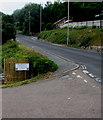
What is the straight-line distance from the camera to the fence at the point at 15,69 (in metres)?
12.8

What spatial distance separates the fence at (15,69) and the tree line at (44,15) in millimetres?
18221

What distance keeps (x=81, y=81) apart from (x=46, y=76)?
2.24 metres

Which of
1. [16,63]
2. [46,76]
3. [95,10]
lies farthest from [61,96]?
[95,10]

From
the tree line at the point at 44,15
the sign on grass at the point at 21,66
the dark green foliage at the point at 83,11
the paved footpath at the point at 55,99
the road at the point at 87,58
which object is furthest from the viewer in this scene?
the dark green foliage at the point at 83,11

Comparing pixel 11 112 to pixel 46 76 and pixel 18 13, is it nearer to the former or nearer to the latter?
pixel 46 76

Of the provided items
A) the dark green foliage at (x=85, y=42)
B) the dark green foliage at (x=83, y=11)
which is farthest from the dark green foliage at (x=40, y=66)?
the dark green foliage at (x=83, y=11)

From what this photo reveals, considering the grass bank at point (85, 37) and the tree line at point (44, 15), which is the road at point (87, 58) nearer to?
the grass bank at point (85, 37)

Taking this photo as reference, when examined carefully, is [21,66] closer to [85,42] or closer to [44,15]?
[85,42]

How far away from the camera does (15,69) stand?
41.9 feet

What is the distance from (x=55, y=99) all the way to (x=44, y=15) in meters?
73.3

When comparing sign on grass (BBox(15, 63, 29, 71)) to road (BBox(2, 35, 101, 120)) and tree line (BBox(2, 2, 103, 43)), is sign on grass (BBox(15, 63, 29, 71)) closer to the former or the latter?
road (BBox(2, 35, 101, 120))

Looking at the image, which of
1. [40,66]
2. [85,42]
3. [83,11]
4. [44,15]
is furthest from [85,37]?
[44,15]

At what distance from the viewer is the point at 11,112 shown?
7.20 metres

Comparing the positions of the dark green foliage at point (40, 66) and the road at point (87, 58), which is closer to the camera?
the dark green foliage at point (40, 66)
